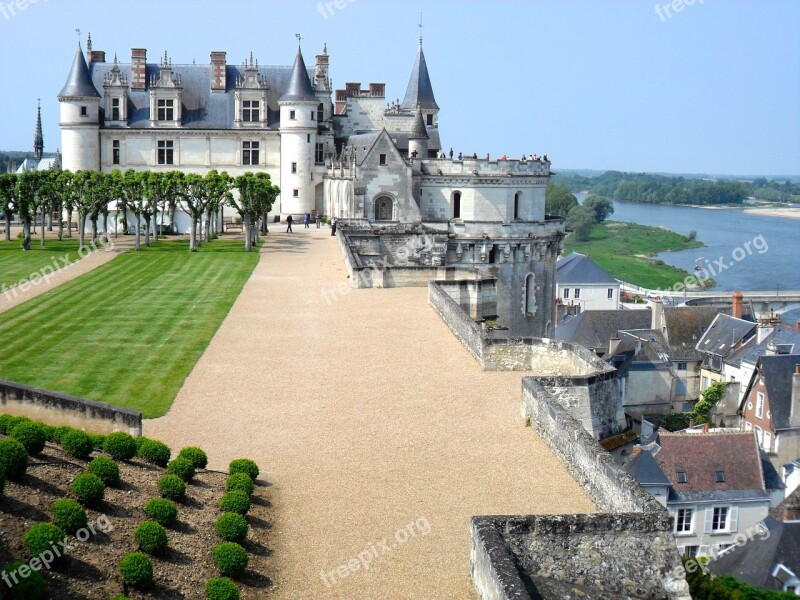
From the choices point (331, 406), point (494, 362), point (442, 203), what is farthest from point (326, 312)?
point (442, 203)

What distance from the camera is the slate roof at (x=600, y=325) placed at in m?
54.3

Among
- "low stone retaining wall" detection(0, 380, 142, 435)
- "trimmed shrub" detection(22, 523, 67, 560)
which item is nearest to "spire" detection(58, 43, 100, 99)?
"low stone retaining wall" detection(0, 380, 142, 435)

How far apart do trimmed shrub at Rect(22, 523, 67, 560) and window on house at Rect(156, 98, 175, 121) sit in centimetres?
5129

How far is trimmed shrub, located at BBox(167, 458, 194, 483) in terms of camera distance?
11.3 meters

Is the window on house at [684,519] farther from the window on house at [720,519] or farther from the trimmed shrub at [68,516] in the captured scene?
the trimmed shrub at [68,516]

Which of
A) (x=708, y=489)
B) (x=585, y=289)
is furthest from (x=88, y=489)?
(x=585, y=289)

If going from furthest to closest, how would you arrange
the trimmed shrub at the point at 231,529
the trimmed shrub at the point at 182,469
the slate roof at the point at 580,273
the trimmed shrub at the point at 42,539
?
the slate roof at the point at 580,273 < the trimmed shrub at the point at 182,469 < the trimmed shrub at the point at 231,529 < the trimmed shrub at the point at 42,539

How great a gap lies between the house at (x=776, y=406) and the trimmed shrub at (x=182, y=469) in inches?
1264

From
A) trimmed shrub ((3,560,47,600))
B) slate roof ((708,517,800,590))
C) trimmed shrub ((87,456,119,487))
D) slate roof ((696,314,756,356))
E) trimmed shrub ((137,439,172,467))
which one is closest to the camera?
trimmed shrub ((3,560,47,600))

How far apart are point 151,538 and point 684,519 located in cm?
2559

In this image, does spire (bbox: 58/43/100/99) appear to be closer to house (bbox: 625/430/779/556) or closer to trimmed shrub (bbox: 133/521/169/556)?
house (bbox: 625/430/779/556)

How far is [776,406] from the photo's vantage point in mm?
40125

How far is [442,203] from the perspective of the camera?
49750 millimetres

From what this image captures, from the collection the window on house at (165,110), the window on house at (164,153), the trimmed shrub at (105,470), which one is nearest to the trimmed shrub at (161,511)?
the trimmed shrub at (105,470)
